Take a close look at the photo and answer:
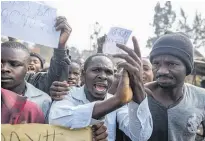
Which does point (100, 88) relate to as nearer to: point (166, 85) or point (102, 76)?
point (102, 76)

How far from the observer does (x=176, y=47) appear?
9.00 ft

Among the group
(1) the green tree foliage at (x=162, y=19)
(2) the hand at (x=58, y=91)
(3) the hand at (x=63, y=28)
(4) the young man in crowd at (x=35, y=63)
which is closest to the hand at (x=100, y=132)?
(2) the hand at (x=58, y=91)

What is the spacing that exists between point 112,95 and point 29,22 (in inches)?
33.5

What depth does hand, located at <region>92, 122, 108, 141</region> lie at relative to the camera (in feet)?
7.00

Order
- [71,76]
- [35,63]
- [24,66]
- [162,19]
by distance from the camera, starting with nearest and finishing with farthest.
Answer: [24,66] → [71,76] → [35,63] → [162,19]

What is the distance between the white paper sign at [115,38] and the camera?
2510 millimetres

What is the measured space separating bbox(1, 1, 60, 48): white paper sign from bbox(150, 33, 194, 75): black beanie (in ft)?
2.81

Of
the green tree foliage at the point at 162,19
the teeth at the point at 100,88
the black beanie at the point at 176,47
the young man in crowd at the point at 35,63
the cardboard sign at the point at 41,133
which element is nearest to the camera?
the cardboard sign at the point at 41,133

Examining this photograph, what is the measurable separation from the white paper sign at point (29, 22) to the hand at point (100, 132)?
0.64m

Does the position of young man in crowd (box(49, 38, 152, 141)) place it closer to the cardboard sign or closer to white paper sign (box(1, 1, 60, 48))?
the cardboard sign

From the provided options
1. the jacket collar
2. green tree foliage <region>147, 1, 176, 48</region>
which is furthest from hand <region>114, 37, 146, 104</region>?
green tree foliage <region>147, 1, 176, 48</region>

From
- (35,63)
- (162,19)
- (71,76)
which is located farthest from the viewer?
(162,19)

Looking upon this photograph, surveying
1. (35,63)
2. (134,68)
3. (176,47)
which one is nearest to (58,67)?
(134,68)

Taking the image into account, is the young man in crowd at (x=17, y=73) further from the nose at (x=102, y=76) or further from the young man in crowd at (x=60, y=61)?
the nose at (x=102, y=76)
